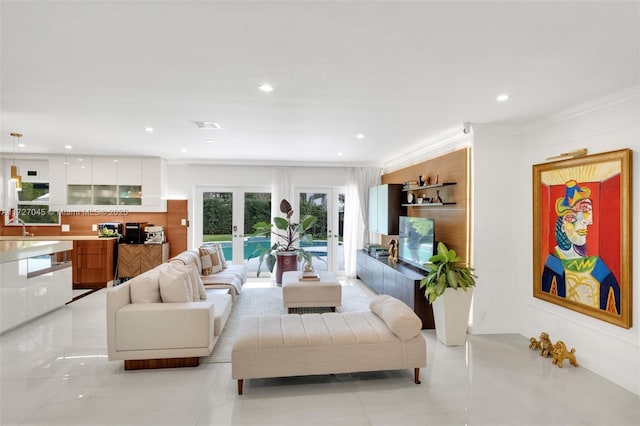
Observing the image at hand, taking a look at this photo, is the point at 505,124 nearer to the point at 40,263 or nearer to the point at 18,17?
the point at 18,17

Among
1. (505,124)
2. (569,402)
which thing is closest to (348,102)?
(505,124)

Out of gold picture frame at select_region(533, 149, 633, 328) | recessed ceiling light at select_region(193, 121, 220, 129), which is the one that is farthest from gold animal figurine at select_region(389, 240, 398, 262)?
recessed ceiling light at select_region(193, 121, 220, 129)

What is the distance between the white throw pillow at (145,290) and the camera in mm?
3211

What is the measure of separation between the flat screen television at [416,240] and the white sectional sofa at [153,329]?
9.95ft

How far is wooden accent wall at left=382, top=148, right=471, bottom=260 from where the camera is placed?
167 inches

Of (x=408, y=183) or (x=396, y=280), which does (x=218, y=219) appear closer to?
(x=408, y=183)

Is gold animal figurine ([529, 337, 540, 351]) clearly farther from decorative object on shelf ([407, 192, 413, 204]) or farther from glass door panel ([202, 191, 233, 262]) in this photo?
glass door panel ([202, 191, 233, 262])

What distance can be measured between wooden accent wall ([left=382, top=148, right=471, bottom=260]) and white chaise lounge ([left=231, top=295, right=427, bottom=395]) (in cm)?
178

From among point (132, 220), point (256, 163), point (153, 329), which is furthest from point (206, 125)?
point (132, 220)

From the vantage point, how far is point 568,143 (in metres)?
3.46

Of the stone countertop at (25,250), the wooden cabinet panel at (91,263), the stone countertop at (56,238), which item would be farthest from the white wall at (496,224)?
the stone countertop at (56,238)

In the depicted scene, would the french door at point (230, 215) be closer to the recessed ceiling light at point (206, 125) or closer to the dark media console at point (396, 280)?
the dark media console at point (396, 280)

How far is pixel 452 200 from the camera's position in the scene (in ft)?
15.0

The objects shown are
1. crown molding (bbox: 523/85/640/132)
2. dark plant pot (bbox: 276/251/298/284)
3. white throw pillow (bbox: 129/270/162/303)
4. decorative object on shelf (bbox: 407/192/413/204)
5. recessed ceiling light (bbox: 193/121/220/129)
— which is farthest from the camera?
dark plant pot (bbox: 276/251/298/284)
